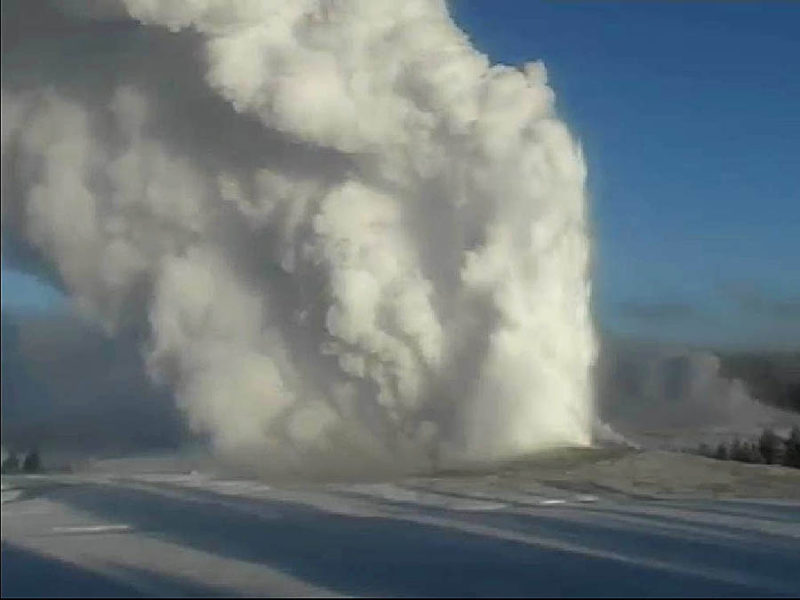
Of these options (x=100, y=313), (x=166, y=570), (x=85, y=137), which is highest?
(x=85, y=137)

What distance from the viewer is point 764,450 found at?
3.19 m

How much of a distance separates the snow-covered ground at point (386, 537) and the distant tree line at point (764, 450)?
33 centimetres

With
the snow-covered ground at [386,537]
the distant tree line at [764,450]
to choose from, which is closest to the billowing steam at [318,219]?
the snow-covered ground at [386,537]

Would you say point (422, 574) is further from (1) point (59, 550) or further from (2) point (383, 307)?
(2) point (383, 307)

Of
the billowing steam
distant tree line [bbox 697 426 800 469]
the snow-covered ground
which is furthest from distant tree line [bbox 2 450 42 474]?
distant tree line [bbox 697 426 800 469]

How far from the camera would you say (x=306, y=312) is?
2461 millimetres

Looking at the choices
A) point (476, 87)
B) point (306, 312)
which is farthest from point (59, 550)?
point (476, 87)

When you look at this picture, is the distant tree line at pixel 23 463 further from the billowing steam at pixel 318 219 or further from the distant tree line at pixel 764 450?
the distant tree line at pixel 764 450

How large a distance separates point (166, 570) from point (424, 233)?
1676 millimetres

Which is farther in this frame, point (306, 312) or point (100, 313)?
point (306, 312)

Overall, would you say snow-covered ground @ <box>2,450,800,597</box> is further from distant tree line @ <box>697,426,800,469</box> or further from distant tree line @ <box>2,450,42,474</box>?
A: distant tree line @ <box>697,426,800,469</box>

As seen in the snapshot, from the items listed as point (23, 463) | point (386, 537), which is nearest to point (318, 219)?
point (386, 537)

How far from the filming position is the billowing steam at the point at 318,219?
1500 millimetres

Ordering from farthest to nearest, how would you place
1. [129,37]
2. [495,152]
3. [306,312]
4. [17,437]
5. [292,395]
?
1. [495,152]
2. [306,312]
3. [292,395]
4. [129,37]
5. [17,437]
